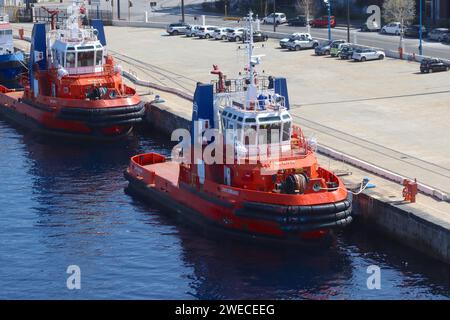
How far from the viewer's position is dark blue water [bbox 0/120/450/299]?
37.0m

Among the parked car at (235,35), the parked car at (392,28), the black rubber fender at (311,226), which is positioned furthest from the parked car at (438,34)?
the black rubber fender at (311,226)

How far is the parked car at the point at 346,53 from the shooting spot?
258ft

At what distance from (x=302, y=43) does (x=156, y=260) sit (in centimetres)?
4790

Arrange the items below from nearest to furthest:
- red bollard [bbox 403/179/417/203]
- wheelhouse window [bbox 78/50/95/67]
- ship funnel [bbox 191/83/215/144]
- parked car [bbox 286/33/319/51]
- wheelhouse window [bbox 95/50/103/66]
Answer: red bollard [bbox 403/179/417/203] < ship funnel [bbox 191/83/215/144] < wheelhouse window [bbox 78/50/95/67] < wheelhouse window [bbox 95/50/103/66] < parked car [bbox 286/33/319/51]

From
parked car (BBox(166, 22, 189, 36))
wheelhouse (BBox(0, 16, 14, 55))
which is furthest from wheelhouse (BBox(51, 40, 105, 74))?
parked car (BBox(166, 22, 189, 36))

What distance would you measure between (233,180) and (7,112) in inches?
1208

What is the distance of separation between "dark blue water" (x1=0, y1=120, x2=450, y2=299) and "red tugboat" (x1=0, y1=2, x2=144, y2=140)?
10.7 meters

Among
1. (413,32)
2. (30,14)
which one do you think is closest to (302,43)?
(413,32)

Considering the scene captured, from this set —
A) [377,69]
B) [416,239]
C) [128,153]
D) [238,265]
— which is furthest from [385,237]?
[377,69]

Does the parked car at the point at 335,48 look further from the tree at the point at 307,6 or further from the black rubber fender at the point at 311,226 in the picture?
the black rubber fender at the point at 311,226

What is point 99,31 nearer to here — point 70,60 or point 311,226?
point 70,60

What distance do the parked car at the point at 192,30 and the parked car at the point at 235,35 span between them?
5.07 metres

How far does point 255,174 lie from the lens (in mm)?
41312

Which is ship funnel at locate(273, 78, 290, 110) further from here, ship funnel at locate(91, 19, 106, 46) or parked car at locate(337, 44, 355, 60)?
parked car at locate(337, 44, 355, 60)
